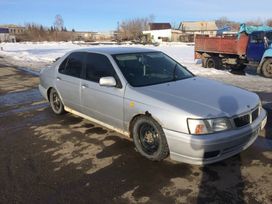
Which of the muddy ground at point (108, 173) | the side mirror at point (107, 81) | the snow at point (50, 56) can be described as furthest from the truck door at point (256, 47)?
the side mirror at point (107, 81)

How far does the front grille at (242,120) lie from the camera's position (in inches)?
148

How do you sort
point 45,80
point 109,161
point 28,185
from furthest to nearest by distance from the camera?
point 45,80, point 109,161, point 28,185

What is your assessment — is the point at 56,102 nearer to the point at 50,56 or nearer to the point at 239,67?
the point at 239,67

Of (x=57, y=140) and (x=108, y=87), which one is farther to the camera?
(x=57, y=140)

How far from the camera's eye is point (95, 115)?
17.0 feet

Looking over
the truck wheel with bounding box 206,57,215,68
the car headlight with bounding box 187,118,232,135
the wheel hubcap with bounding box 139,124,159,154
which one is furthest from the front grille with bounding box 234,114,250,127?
the truck wheel with bounding box 206,57,215,68

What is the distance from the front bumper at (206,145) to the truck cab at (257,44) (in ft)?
A: 35.5

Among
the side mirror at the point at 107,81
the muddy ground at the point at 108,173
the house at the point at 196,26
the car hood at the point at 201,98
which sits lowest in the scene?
the muddy ground at the point at 108,173

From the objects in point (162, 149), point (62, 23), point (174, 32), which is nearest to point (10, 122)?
point (162, 149)

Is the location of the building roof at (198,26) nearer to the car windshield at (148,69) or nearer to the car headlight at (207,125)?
the car windshield at (148,69)

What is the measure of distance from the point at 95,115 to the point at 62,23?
14655 centimetres

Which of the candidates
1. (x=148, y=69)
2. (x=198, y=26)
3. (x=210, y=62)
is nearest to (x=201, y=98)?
(x=148, y=69)

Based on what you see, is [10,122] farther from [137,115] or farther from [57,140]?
[137,115]

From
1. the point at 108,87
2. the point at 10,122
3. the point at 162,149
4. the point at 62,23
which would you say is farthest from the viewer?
the point at 62,23
